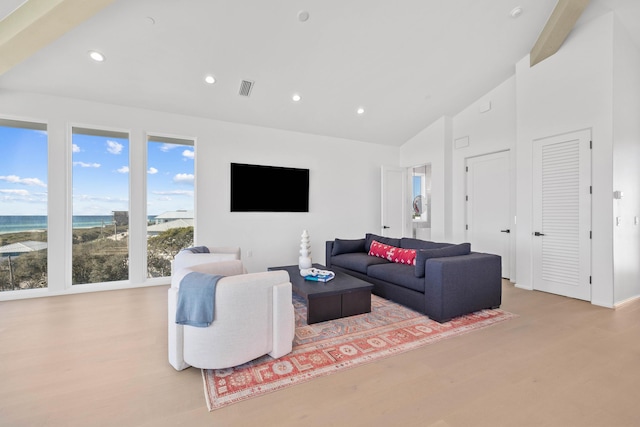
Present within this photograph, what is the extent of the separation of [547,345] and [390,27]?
3.68 metres

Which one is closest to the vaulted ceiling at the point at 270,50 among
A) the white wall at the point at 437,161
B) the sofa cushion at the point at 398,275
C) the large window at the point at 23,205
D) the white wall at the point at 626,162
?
the white wall at the point at 626,162

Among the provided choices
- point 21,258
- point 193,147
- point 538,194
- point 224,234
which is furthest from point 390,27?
point 21,258

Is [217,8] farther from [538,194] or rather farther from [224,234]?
[538,194]

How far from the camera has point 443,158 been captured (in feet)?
18.6

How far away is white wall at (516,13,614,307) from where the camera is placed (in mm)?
3580

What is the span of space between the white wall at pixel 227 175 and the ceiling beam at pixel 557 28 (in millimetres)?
3106

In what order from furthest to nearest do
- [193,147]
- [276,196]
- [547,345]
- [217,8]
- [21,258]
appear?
[276,196] → [193,147] → [21,258] → [217,8] → [547,345]

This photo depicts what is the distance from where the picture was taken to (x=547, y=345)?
2.55 m

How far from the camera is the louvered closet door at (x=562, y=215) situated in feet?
12.4

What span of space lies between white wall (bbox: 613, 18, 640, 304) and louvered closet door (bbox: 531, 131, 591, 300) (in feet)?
0.90

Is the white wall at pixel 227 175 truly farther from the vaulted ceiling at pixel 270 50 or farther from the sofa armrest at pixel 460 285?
the sofa armrest at pixel 460 285

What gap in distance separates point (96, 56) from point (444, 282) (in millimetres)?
4614

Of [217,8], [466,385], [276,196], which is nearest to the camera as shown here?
[466,385]

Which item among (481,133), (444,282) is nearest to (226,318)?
(444,282)
